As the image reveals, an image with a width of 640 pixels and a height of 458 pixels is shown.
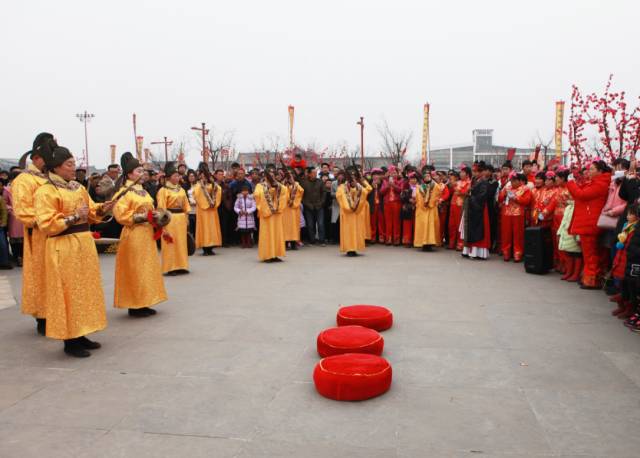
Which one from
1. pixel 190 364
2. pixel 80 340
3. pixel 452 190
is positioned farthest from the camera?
pixel 452 190

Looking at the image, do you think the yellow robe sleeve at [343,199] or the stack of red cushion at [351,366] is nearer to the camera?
the stack of red cushion at [351,366]

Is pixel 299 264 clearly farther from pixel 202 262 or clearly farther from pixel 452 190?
pixel 452 190

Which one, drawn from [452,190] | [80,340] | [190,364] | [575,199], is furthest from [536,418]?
[452,190]

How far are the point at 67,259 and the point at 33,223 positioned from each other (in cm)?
50

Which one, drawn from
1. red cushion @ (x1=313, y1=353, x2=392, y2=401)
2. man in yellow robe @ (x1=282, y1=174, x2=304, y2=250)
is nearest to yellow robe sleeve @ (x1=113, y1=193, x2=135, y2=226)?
red cushion @ (x1=313, y1=353, x2=392, y2=401)

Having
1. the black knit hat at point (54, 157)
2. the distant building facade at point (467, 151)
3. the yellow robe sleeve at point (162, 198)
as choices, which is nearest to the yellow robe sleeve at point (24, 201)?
the black knit hat at point (54, 157)

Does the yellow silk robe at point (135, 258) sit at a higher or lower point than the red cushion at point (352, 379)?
higher

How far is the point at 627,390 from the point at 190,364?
3.21m

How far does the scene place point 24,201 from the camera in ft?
14.6

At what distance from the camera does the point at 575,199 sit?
6.88m

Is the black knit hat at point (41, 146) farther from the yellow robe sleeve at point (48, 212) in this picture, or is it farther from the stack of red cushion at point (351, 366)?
the stack of red cushion at point (351, 366)

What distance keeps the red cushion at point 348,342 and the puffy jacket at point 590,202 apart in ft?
12.8

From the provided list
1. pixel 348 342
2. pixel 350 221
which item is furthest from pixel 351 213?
pixel 348 342

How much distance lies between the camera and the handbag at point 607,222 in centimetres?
624
